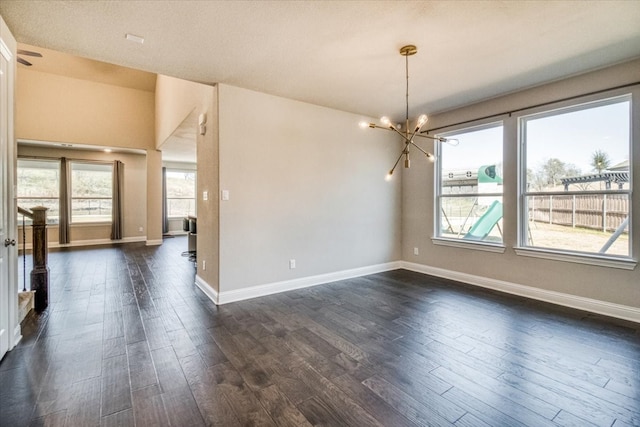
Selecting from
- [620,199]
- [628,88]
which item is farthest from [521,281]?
[628,88]

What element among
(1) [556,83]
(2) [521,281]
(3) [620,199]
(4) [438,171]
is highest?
(1) [556,83]

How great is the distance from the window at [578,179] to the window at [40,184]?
10.2m

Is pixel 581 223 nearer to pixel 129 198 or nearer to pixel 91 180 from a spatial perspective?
pixel 129 198

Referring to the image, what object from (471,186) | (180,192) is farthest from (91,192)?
(471,186)

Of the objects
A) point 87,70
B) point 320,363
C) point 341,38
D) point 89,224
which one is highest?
point 87,70

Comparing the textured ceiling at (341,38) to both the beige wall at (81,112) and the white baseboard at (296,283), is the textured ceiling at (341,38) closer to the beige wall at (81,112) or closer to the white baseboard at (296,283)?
the white baseboard at (296,283)

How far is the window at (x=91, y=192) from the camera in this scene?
795cm

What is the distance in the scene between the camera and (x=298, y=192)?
4.17m

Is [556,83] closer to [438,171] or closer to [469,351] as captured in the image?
[438,171]

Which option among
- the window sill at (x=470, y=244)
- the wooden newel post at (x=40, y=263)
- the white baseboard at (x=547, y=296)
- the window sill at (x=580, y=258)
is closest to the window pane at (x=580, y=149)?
the window sill at (x=580, y=258)

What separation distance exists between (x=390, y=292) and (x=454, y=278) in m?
1.28

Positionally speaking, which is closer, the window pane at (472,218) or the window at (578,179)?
the window at (578,179)

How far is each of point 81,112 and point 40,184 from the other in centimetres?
217

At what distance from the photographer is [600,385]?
1.95m
